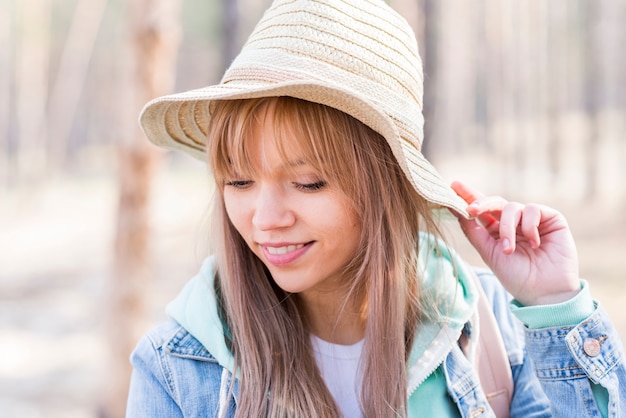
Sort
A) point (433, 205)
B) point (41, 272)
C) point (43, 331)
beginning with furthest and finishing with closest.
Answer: point (41, 272)
point (43, 331)
point (433, 205)

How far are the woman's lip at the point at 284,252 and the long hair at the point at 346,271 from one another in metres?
0.17

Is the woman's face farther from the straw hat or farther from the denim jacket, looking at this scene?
the denim jacket

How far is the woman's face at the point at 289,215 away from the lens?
1644mm

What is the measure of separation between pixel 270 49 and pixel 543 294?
0.92 meters

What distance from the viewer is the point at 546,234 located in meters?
1.91

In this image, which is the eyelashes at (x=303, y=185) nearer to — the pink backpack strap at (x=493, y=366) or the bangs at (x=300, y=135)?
the bangs at (x=300, y=135)

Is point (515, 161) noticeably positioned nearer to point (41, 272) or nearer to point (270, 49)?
point (41, 272)

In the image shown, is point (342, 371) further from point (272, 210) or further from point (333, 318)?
point (272, 210)

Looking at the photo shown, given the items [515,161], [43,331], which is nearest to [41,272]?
[43,331]

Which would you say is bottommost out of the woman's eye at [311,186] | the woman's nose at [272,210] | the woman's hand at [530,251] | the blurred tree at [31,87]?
the woman's hand at [530,251]

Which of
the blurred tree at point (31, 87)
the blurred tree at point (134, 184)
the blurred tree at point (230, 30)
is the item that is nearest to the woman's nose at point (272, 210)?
the blurred tree at point (134, 184)

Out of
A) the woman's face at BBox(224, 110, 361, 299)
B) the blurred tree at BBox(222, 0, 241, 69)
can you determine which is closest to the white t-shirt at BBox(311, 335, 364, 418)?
the woman's face at BBox(224, 110, 361, 299)

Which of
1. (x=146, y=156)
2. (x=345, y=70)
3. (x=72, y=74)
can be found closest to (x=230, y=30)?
(x=146, y=156)

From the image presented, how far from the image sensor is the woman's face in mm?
1644
